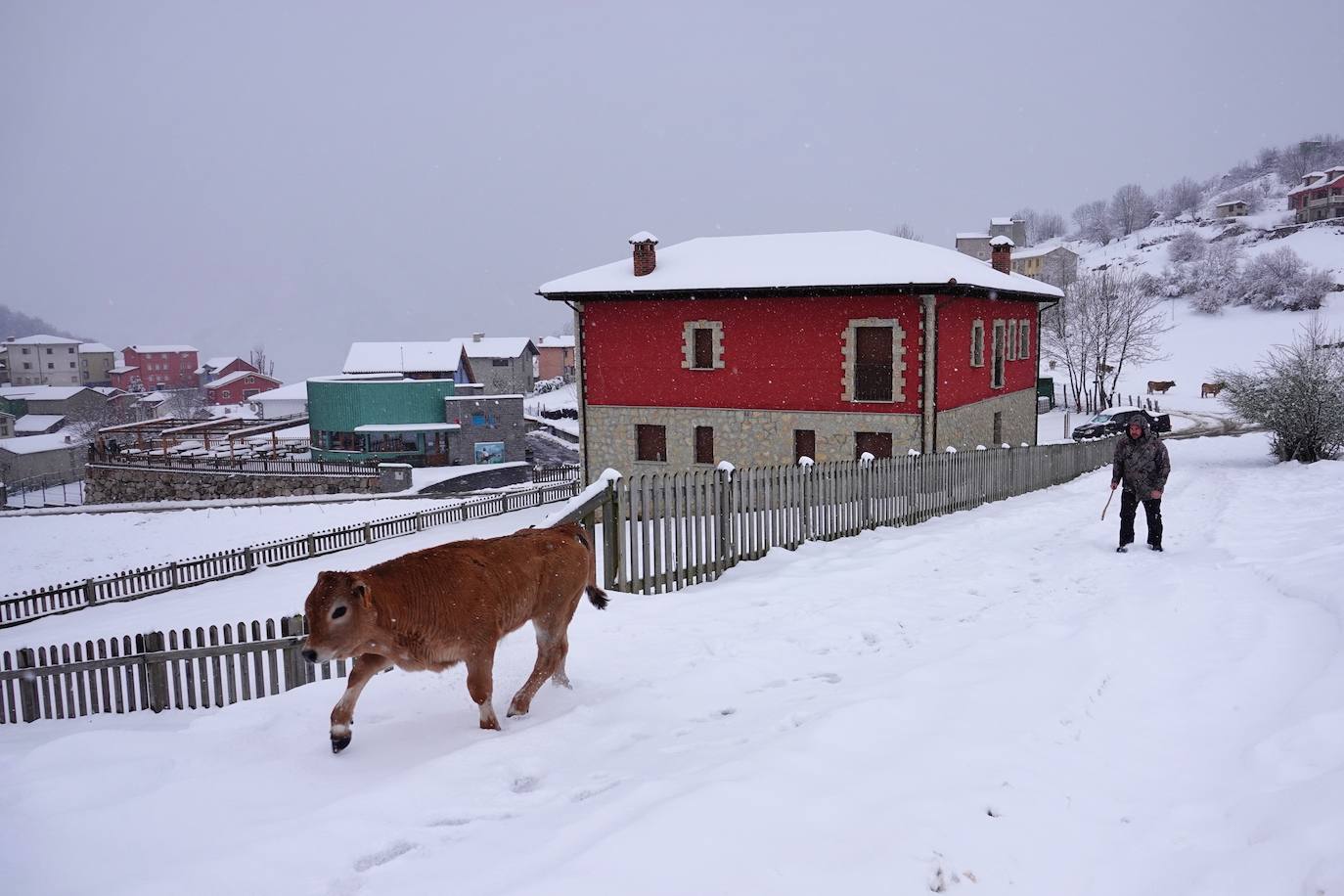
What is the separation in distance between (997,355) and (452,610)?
25.0 metres

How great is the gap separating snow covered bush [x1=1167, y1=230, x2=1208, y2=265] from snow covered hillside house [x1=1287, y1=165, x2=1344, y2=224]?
16.2m

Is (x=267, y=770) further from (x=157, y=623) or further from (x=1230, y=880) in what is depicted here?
(x=157, y=623)

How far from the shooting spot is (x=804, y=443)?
22.7 meters

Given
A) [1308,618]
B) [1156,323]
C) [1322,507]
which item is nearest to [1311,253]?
[1156,323]

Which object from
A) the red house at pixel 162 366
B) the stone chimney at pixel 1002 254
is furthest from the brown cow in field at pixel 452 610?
the red house at pixel 162 366

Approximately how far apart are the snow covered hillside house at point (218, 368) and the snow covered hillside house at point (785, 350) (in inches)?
3889

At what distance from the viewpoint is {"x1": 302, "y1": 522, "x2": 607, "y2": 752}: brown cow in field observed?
4.30m

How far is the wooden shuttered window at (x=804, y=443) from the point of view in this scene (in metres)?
22.5

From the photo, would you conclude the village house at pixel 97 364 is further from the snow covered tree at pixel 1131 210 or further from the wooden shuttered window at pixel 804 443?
the snow covered tree at pixel 1131 210

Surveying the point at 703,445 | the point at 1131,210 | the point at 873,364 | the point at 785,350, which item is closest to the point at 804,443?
the point at 785,350

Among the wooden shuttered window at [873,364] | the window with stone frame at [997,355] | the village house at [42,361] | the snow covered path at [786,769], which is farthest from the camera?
the village house at [42,361]

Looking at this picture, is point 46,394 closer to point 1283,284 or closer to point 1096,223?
point 1283,284

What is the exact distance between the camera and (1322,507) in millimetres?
11617

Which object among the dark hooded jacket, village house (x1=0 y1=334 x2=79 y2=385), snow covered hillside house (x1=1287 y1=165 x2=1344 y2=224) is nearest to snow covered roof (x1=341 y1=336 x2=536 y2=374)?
the dark hooded jacket
